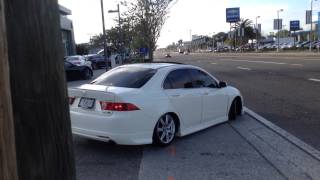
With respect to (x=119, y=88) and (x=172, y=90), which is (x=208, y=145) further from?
(x=119, y=88)

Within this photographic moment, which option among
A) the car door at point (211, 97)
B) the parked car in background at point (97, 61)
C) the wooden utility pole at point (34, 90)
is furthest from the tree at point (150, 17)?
the wooden utility pole at point (34, 90)

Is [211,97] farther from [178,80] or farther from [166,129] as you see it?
[166,129]

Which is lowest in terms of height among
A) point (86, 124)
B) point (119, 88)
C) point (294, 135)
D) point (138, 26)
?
point (294, 135)

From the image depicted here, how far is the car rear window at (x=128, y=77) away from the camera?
7257mm

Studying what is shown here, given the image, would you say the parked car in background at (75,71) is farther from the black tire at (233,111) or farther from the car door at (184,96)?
the car door at (184,96)

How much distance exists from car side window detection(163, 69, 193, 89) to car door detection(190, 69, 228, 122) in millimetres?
217

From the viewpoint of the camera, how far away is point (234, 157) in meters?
6.40

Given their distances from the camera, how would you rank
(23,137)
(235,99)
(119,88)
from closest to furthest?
(23,137) → (119,88) → (235,99)

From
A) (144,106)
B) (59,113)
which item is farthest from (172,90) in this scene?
(59,113)

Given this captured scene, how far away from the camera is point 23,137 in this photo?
1.90 meters

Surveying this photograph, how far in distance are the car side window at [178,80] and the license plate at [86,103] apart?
1275 mm

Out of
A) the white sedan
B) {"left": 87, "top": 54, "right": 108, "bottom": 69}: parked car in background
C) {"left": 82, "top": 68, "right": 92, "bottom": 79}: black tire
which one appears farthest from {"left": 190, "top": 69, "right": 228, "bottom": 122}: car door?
{"left": 87, "top": 54, "right": 108, "bottom": 69}: parked car in background

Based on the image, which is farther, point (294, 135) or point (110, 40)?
point (110, 40)

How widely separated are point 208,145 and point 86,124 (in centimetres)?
201
